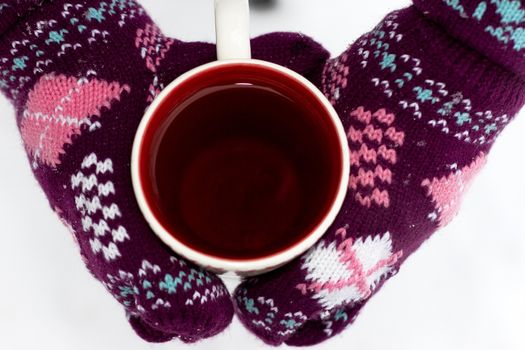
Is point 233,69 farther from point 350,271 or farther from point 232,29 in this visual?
point 350,271

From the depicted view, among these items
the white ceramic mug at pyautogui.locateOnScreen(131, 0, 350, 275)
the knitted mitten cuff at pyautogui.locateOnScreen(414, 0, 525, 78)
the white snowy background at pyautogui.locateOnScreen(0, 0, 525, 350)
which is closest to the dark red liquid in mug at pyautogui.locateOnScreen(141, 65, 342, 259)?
the white ceramic mug at pyautogui.locateOnScreen(131, 0, 350, 275)

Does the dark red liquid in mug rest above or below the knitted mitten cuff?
below

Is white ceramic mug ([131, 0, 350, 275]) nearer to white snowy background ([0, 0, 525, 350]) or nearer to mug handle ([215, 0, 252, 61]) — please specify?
mug handle ([215, 0, 252, 61])

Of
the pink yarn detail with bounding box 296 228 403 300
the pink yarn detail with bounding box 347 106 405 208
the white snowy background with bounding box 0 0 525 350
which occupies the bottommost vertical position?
the white snowy background with bounding box 0 0 525 350

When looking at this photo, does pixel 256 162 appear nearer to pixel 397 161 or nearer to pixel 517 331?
pixel 397 161

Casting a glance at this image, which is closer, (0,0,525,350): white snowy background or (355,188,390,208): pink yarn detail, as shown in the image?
(355,188,390,208): pink yarn detail

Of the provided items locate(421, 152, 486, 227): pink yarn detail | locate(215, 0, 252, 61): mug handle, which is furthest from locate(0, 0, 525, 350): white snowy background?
locate(215, 0, 252, 61): mug handle

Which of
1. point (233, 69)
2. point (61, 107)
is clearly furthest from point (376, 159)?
point (61, 107)

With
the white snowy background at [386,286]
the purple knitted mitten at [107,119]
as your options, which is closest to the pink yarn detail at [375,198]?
the purple knitted mitten at [107,119]
